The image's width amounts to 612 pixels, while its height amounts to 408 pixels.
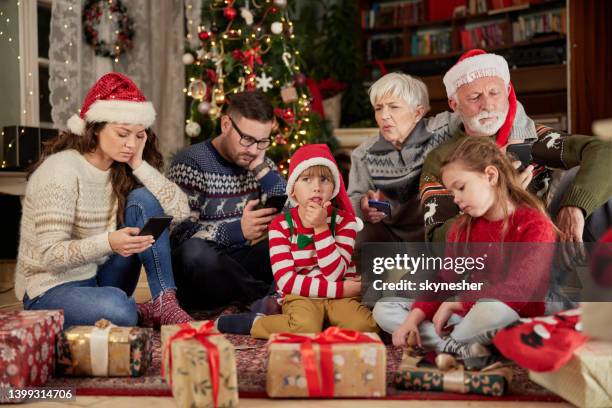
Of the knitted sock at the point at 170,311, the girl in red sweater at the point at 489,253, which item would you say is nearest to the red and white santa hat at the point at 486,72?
the girl in red sweater at the point at 489,253

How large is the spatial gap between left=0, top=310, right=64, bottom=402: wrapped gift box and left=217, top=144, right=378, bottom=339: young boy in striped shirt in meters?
0.64

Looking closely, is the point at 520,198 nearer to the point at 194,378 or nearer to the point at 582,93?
the point at 194,378

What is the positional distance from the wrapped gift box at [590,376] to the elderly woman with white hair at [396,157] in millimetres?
1023

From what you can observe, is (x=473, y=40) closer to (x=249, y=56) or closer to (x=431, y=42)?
(x=431, y=42)

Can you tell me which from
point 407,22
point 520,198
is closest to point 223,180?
point 520,198

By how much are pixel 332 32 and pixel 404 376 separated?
4613 millimetres

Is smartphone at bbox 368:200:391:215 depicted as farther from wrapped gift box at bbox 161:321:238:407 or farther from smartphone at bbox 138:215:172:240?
wrapped gift box at bbox 161:321:238:407

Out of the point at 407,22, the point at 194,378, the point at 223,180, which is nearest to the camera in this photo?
the point at 194,378

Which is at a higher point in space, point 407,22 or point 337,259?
point 407,22

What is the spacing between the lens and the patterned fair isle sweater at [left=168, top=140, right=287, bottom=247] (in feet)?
8.38

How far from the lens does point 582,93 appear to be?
506 cm

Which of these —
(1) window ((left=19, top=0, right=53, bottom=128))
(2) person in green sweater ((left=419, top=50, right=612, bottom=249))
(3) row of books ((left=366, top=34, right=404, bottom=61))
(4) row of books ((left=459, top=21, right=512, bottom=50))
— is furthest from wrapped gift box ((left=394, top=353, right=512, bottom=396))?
(3) row of books ((left=366, top=34, right=404, bottom=61))

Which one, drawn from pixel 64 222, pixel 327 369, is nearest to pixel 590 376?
pixel 327 369

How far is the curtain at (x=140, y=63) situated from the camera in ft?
11.8
